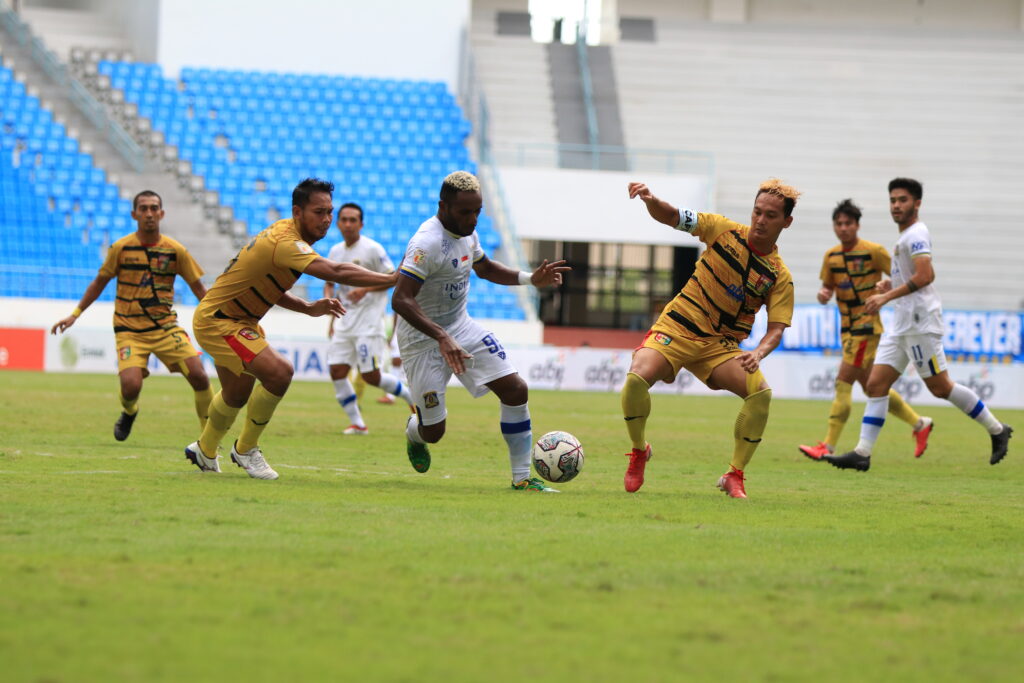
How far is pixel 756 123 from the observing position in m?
38.5

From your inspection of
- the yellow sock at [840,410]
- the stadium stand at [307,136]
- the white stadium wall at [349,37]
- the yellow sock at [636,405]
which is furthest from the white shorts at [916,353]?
the white stadium wall at [349,37]

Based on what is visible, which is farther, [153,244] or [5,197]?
[5,197]

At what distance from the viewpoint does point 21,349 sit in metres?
25.7

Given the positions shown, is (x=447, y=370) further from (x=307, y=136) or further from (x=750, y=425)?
(x=307, y=136)

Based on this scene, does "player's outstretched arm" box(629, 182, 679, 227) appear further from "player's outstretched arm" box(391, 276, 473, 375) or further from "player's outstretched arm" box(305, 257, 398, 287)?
"player's outstretched arm" box(305, 257, 398, 287)

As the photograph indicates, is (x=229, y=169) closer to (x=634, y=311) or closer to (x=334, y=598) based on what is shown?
(x=634, y=311)

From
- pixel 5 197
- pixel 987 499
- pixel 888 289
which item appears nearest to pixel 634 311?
pixel 5 197

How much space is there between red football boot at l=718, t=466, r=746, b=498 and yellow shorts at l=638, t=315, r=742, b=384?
639mm

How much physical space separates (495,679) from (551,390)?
2222cm

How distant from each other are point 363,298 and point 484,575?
9636 millimetres

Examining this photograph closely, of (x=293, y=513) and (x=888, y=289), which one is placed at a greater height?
(x=888, y=289)

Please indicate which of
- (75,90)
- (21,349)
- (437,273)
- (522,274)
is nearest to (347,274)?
(437,273)


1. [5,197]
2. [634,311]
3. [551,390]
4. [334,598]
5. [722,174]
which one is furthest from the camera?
[634,311]

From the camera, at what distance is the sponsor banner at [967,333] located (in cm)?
2942
